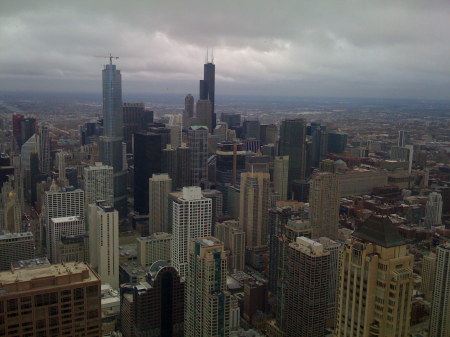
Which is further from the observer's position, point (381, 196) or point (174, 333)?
point (381, 196)

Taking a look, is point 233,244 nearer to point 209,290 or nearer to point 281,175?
point 281,175

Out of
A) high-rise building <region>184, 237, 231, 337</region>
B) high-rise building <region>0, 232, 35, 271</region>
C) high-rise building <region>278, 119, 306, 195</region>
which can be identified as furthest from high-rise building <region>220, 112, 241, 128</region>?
high-rise building <region>184, 237, 231, 337</region>

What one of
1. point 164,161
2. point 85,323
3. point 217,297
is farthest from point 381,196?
point 164,161

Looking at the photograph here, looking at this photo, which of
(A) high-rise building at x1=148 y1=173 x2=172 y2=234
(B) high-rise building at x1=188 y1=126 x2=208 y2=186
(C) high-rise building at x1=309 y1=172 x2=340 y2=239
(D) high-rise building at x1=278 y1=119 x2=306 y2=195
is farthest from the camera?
(B) high-rise building at x1=188 y1=126 x2=208 y2=186

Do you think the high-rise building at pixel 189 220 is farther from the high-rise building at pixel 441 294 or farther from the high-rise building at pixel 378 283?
the high-rise building at pixel 378 283

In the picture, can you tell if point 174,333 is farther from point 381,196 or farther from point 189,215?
point 381,196

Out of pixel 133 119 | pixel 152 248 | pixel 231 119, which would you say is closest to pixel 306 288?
pixel 152 248

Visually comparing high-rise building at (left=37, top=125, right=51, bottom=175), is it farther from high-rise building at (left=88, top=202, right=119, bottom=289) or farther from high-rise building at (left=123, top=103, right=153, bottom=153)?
high-rise building at (left=123, top=103, right=153, bottom=153)
